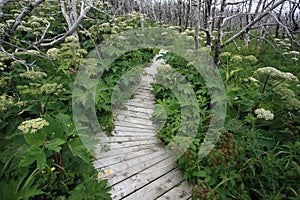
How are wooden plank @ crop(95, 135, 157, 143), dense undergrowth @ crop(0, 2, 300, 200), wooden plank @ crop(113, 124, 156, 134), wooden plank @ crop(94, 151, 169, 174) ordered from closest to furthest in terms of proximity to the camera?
dense undergrowth @ crop(0, 2, 300, 200) < wooden plank @ crop(94, 151, 169, 174) < wooden plank @ crop(95, 135, 157, 143) < wooden plank @ crop(113, 124, 156, 134)

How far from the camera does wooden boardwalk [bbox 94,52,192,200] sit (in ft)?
8.92

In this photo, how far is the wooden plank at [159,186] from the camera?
8.66 ft

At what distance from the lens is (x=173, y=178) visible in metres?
3.00

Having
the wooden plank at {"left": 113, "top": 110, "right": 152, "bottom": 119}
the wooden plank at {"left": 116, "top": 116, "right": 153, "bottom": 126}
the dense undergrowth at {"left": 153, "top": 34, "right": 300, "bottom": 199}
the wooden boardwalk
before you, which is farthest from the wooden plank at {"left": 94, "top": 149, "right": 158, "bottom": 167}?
the wooden plank at {"left": 113, "top": 110, "right": 152, "bottom": 119}

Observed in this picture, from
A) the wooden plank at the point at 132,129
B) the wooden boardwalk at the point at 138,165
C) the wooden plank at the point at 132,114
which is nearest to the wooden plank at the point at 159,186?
the wooden boardwalk at the point at 138,165

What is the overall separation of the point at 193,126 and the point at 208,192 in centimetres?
122

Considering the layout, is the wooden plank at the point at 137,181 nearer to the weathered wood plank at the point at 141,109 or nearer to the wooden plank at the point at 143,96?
the weathered wood plank at the point at 141,109

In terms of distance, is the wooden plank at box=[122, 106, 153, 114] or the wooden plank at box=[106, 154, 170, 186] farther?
the wooden plank at box=[122, 106, 153, 114]

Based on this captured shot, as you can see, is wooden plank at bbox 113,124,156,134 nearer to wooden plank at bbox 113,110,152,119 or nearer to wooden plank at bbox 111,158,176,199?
wooden plank at bbox 113,110,152,119

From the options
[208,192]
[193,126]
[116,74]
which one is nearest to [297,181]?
[208,192]

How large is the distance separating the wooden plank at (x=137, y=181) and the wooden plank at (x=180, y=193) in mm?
300

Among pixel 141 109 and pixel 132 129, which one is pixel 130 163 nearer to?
pixel 132 129

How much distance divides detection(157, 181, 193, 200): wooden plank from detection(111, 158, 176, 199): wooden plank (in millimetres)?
300

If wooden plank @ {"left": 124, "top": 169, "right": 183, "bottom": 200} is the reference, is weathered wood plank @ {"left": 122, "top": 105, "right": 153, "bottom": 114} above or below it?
above
